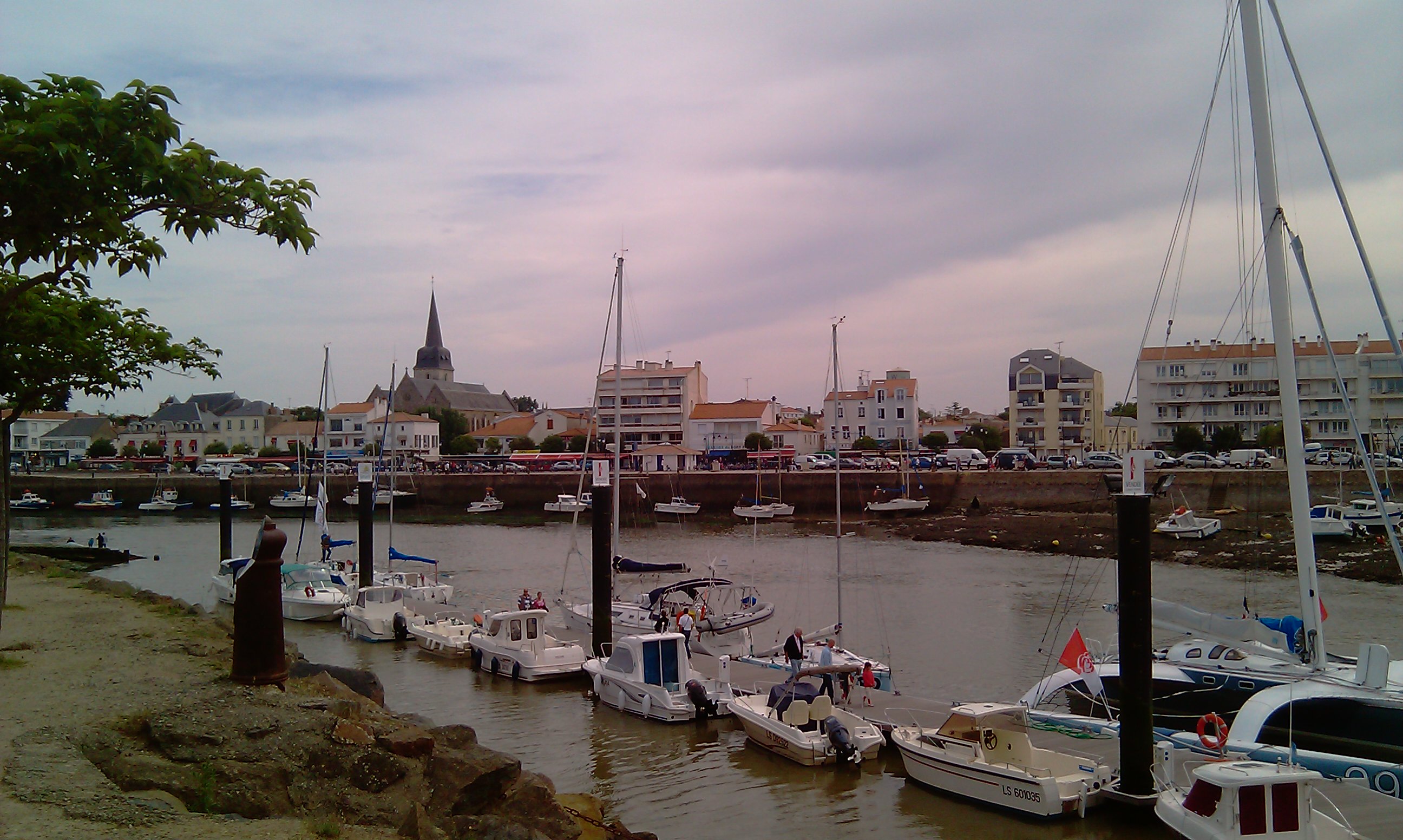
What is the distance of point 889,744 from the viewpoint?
16.8m

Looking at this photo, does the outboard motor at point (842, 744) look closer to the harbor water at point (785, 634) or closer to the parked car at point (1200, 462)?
the harbor water at point (785, 634)

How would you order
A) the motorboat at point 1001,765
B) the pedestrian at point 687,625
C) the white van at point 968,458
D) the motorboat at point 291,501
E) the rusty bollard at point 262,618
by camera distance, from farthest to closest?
the motorboat at point 291,501 < the white van at point 968,458 < the pedestrian at point 687,625 < the motorboat at point 1001,765 < the rusty bollard at point 262,618

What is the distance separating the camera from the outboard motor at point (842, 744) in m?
16.2

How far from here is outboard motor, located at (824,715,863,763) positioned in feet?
53.1

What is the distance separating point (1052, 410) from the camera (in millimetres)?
100438

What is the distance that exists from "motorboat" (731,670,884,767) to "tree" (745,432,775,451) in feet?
282

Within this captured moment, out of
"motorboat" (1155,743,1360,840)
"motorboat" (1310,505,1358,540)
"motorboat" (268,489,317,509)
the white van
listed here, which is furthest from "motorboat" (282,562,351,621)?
the white van

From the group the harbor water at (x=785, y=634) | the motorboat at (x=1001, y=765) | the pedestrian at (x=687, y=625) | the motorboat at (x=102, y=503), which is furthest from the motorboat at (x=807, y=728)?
the motorboat at (x=102, y=503)

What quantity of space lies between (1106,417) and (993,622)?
92.8 m

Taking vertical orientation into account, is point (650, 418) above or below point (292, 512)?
above

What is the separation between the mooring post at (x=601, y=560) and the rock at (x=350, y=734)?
41.7ft

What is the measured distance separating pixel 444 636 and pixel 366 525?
949 centimetres

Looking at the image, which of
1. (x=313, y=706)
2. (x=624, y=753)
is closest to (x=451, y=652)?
(x=624, y=753)

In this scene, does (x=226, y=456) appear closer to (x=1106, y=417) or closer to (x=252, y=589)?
(x=1106, y=417)
